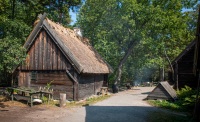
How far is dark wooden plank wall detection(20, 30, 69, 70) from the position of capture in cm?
1762

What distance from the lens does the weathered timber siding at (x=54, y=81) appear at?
17.4 metres

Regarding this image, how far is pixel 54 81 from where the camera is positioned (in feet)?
59.0

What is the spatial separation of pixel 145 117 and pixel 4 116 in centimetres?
833

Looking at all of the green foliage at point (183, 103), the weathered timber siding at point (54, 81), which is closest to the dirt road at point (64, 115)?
the green foliage at point (183, 103)

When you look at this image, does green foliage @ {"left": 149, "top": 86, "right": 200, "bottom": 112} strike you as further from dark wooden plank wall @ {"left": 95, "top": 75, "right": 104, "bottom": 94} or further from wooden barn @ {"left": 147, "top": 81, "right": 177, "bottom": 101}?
dark wooden plank wall @ {"left": 95, "top": 75, "right": 104, "bottom": 94}

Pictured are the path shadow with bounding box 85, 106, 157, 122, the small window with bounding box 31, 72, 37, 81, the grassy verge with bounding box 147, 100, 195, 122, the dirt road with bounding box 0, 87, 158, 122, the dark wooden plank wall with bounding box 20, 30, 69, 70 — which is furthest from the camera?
the small window with bounding box 31, 72, 37, 81

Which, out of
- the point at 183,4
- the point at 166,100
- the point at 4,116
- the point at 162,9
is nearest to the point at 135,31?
the point at 162,9

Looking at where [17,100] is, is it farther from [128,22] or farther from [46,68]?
[128,22]

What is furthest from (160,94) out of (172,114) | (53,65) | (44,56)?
(44,56)

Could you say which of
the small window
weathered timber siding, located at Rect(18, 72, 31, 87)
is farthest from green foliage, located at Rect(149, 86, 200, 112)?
weathered timber siding, located at Rect(18, 72, 31, 87)

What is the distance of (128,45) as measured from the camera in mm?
30938

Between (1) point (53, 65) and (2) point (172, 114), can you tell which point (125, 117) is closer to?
(2) point (172, 114)

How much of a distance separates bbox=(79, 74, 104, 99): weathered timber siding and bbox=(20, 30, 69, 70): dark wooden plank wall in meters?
2.35

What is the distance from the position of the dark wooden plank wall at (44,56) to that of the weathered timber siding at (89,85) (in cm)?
235
